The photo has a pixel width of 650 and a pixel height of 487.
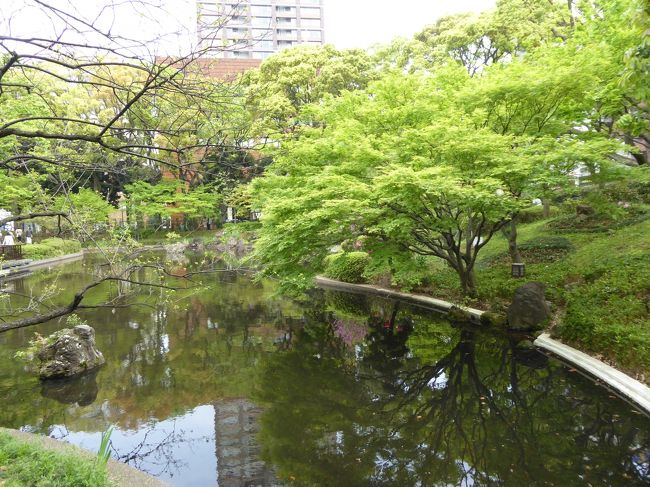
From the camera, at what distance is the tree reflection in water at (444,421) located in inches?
209

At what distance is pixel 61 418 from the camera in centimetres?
723

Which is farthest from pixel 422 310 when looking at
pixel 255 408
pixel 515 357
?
pixel 255 408

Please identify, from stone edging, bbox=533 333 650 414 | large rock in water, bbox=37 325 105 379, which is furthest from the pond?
large rock in water, bbox=37 325 105 379

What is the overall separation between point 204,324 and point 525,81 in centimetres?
1098

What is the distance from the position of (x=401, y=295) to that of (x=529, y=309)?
5.69 metres

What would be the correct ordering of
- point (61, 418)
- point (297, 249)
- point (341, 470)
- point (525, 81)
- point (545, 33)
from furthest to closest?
point (545, 33) < point (297, 249) < point (525, 81) < point (61, 418) < point (341, 470)

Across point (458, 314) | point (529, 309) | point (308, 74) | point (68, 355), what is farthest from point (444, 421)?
point (308, 74)

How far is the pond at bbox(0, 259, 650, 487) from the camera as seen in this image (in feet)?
17.9

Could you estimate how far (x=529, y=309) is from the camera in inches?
410

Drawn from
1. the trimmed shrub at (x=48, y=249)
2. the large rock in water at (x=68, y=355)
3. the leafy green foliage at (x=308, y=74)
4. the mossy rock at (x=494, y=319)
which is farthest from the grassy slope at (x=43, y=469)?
the leafy green foliage at (x=308, y=74)

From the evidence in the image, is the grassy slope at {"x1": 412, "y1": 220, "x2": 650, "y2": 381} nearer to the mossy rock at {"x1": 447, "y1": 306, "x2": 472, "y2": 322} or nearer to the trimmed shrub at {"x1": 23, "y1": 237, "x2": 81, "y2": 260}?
the mossy rock at {"x1": 447, "y1": 306, "x2": 472, "y2": 322}

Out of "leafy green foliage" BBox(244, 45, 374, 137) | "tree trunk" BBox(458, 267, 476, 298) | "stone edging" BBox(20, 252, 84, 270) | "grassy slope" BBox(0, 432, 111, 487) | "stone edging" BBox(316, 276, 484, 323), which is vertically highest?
"leafy green foliage" BBox(244, 45, 374, 137)

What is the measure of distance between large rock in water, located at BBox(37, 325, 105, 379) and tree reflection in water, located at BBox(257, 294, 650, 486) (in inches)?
154

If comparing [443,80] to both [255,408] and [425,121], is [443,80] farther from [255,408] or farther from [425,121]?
[255,408]
